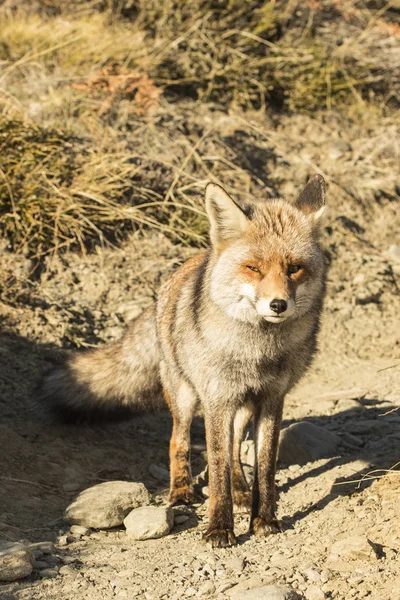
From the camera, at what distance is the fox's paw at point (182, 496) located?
4.86 metres

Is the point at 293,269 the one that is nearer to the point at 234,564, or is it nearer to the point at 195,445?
the point at 234,564

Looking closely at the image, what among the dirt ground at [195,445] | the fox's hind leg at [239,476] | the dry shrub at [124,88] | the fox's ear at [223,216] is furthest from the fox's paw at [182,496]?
the dry shrub at [124,88]

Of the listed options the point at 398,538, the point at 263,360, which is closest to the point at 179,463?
the point at 263,360

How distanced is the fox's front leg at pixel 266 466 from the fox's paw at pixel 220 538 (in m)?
0.19

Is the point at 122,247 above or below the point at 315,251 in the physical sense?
below

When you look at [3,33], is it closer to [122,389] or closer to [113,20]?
[113,20]

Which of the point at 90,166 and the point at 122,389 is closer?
the point at 122,389

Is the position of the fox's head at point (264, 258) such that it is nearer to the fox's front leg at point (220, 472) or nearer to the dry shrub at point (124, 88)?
the fox's front leg at point (220, 472)

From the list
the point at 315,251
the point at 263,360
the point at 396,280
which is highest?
the point at 315,251

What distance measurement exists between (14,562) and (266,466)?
5.07 feet

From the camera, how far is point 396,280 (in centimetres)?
798

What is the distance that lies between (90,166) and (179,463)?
3524mm

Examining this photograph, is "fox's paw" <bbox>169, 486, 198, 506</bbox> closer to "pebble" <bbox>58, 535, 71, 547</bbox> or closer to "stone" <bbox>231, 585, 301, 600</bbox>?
"pebble" <bbox>58, 535, 71, 547</bbox>

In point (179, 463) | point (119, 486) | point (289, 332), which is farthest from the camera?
point (179, 463)
